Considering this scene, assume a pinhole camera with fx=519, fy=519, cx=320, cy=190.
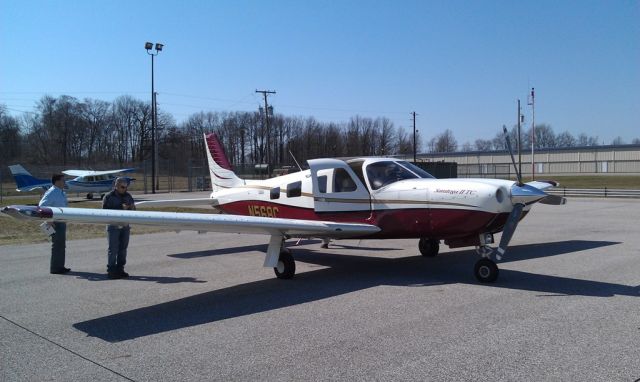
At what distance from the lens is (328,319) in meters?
6.70

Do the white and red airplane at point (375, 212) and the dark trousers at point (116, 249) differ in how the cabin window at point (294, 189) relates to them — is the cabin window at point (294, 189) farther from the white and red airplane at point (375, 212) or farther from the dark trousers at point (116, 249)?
the dark trousers at point (116, 249)

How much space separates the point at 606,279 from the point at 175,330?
7180 millimetres

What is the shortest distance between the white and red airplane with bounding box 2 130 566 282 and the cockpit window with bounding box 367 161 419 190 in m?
0.02

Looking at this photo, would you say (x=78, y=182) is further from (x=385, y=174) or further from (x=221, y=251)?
(x=385, y=174)

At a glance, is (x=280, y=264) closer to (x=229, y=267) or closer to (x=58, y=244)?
(x=229, y=267)

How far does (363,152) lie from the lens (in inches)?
4400

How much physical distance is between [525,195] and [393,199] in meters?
2.30

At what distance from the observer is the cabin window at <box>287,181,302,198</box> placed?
1116cm

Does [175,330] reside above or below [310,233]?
below

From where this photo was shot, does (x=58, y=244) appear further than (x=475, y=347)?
Yes

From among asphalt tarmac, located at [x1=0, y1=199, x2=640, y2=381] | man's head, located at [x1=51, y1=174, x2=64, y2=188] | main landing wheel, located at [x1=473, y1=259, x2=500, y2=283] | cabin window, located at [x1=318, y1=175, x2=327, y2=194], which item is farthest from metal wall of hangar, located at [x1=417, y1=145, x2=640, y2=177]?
man's head, located at [x1=51, y1=174, x2=64, y2=188]

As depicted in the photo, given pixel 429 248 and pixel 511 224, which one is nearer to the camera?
pixel 511 224

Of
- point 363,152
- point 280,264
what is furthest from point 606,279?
point 363,152

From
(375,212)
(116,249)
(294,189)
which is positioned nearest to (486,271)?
(375,212)
